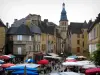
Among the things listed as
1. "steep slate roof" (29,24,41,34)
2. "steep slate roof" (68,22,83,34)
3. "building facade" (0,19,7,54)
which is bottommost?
"building facade" (0,19,7,54)

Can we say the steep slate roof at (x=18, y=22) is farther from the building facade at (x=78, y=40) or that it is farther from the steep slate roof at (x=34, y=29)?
the building facade at (x=78, y=40)

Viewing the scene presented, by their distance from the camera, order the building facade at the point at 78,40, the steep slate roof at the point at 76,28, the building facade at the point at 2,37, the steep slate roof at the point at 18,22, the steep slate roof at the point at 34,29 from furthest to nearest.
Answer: the steep slate roof at the point at 76,28 → the building facade at the point at 78,40 → the steep slate roof at the point at 18,22 → the steep slate roof at the point at 34,29 → the building facade at the point at 2,37

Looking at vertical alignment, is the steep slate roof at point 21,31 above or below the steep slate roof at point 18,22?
below

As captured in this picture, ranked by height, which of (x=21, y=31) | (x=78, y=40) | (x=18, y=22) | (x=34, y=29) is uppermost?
(x=18, y=22)

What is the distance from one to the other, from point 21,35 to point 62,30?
330ft

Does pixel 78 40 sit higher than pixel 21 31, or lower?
lower

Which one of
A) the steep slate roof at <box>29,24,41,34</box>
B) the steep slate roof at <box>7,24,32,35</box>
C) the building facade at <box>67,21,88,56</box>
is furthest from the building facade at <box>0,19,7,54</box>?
the building facade at <box>67,21,88,56</box>

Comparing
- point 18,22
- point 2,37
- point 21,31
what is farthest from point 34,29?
point 18,22

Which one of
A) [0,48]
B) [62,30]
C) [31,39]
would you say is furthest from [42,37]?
[62,30]

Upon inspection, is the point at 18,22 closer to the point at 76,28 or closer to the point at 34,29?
the point at 34,29

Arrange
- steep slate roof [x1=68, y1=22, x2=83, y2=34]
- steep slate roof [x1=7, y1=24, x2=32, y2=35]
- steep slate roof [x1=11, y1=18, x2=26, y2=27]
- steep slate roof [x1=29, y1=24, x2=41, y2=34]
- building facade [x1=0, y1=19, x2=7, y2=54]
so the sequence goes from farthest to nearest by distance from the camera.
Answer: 1. steep slate roof [x1=68, y1=22, x2=83, y2=34]
2. steep slate roof [x1=11, y1=18, x2=26, y2=27]
3. steep slate roof [x1=29, y1=24, x2=41, y2=34]
4. steep slate roof [x1=7, y1=24, x2=32, y2=35]
5. building facade [x1=0, y1=19, x2=7, y2=54]

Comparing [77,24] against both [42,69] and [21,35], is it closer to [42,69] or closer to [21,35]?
[21,35]

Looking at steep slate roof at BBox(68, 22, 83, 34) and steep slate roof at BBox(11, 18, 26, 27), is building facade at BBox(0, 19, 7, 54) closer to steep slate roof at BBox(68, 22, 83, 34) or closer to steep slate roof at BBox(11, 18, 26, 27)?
steep slate roof at BBox(11, 18, 26, 27)

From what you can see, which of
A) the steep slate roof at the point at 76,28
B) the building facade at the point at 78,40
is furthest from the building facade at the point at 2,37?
the steep slate roof at the point at 76,28
